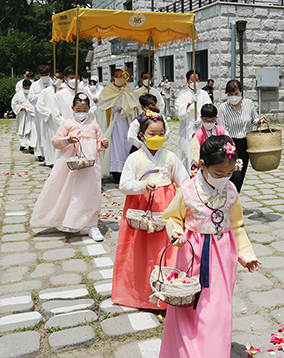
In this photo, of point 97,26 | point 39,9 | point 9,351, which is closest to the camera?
point 9,351

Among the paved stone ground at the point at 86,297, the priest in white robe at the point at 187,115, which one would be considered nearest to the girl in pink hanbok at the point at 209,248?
the paved stone ground at the point at 86,297

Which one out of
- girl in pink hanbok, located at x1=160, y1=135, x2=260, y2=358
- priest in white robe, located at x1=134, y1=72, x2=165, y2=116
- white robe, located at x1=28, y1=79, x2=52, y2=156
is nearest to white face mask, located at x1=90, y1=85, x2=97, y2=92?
white robe, located at x1=28, y1=79, x2=52, y2=156

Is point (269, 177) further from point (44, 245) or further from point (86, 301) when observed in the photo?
point (86, 301)

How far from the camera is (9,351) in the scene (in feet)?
10.6

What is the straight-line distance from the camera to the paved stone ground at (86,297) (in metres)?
3.32

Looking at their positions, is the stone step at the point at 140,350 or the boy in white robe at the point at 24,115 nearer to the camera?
the stone step at the point at 140,350

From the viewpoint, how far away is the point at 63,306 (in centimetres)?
389

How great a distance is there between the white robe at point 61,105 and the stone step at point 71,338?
203 inches

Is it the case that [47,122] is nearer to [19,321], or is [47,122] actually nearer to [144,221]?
[19,321]

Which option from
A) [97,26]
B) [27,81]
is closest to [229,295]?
[97,26]

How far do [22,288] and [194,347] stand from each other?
7.47 ft

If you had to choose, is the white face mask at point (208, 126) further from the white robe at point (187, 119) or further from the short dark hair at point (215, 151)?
the short dark hair at point (215, 151)

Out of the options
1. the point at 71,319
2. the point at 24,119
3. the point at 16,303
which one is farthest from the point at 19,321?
the point at 24,119

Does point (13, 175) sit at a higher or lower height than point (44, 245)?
higher
